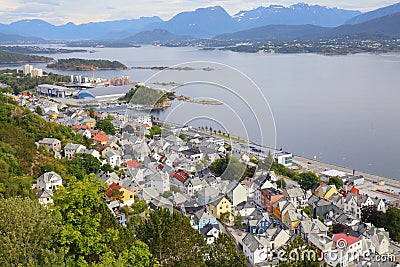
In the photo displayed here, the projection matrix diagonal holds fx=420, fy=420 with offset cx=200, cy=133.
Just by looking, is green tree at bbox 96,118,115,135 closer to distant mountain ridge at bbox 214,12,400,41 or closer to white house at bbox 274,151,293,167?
white house at bbox 274,151,293,167

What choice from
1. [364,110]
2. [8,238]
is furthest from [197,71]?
[364,110]

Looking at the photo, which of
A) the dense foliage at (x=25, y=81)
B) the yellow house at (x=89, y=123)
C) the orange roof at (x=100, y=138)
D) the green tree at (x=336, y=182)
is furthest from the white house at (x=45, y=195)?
the dense foliage at (x=25, y=81)

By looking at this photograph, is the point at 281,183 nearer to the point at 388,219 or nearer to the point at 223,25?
the point at 388,219

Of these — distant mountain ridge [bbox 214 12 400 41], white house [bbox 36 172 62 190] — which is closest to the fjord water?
white house [bbox 36 172 62 190]

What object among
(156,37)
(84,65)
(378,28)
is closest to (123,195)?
(84,65)

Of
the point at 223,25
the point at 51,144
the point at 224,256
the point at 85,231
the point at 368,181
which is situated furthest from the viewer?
the point at 223,25
